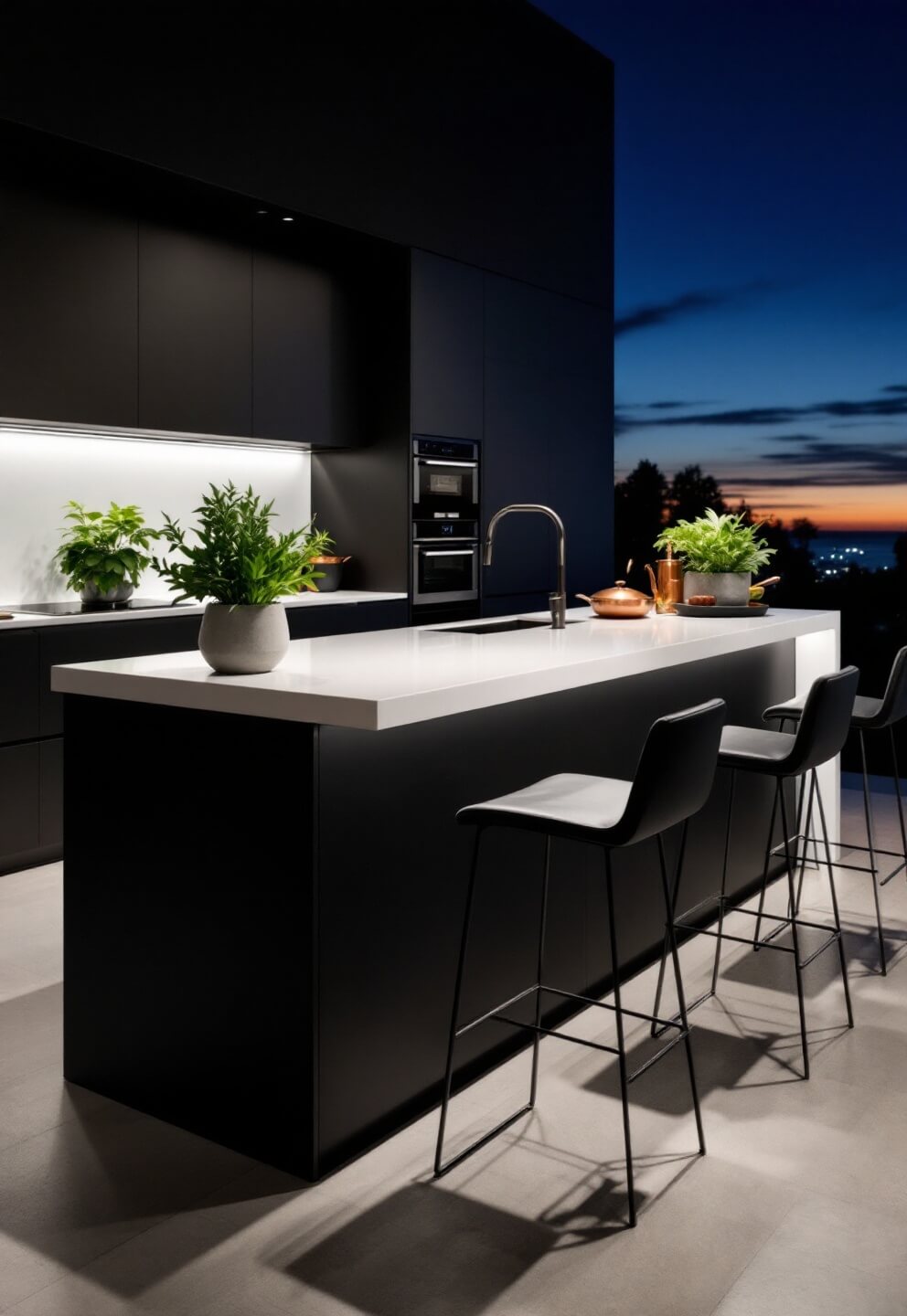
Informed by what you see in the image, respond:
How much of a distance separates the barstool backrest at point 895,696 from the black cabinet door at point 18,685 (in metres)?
2.85

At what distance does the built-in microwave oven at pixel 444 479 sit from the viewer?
229 inches

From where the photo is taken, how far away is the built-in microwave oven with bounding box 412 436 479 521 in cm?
582

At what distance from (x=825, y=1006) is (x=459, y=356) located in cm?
392

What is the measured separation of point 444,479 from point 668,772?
398cm

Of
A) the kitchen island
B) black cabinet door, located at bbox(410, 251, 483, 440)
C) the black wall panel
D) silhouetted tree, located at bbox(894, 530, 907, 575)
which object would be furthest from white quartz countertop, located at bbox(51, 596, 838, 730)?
silhouetted tree, located at bbox(894, 530, 907, 575)

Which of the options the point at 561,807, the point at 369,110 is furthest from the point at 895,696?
the point at 369,110

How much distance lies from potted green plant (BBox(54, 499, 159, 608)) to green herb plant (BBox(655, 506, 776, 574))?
2.09 metres

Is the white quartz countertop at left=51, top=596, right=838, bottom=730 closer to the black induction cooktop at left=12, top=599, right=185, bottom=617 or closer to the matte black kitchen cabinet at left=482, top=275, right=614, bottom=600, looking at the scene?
the black induction cooktop at left=12, top=599, right=185, bottom=617

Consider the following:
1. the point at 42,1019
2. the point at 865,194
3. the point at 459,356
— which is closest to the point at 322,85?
the point at 459,356

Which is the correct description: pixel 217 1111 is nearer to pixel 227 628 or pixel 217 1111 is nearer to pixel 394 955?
pixel 394 955

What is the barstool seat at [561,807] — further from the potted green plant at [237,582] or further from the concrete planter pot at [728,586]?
the concrete planter pot at [728,586]

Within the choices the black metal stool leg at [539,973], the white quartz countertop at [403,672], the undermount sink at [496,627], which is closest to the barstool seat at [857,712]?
the white quartz countertop at [403,672]

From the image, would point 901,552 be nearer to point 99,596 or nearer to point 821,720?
point 99,596

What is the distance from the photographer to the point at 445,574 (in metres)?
6.10
